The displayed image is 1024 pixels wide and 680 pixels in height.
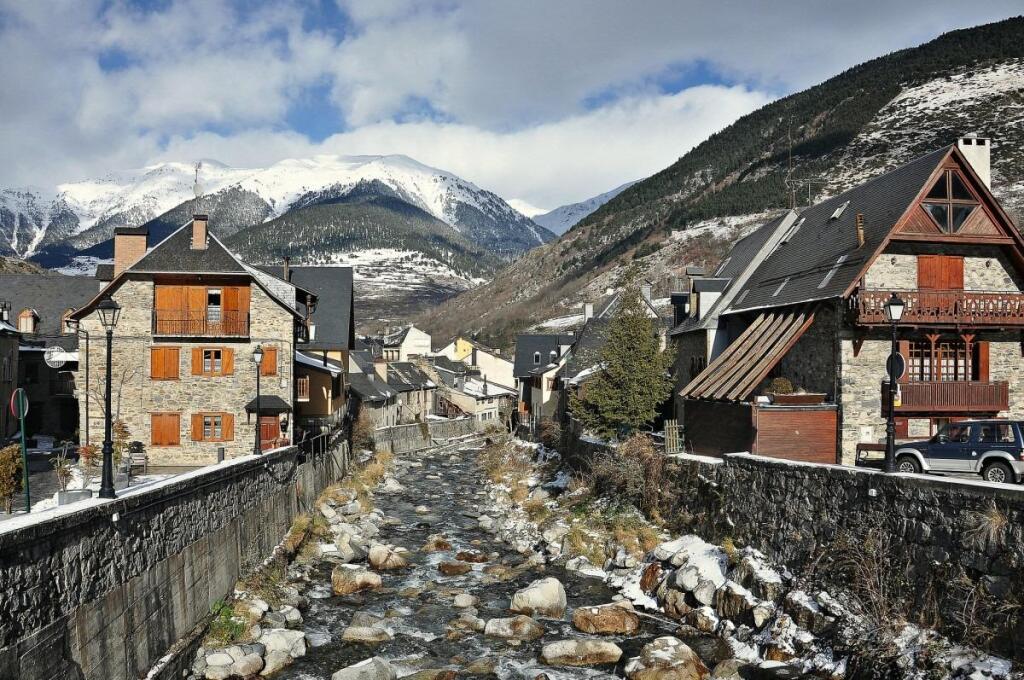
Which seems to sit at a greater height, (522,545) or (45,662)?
(45,662)

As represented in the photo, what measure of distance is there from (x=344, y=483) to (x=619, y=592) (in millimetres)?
20920

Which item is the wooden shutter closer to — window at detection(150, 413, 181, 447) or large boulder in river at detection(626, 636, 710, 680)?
window at detection(150, 413, 181, 447)

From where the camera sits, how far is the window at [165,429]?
33688 millimetres

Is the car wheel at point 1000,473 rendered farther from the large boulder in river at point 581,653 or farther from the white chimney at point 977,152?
the white chimney at point 977,152

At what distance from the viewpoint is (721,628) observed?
60.7 feet

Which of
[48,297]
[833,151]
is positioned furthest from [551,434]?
[833,151]

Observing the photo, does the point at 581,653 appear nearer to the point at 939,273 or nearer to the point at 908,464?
the point at 908,464

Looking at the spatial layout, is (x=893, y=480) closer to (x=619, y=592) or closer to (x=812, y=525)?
(x=812, y=525)

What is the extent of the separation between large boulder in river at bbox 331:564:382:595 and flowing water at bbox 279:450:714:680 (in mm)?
332

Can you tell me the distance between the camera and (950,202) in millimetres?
26125

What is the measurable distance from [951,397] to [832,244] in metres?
7.22

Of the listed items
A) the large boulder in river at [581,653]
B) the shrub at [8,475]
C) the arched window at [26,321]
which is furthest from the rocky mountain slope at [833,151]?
the shrub at [8,475]

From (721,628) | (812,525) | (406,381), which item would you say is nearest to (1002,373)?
(812,525)

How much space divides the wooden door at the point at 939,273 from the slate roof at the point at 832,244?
1.95 m
